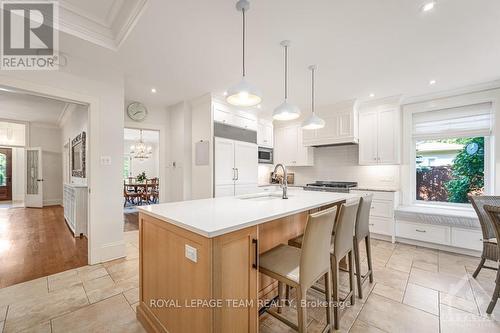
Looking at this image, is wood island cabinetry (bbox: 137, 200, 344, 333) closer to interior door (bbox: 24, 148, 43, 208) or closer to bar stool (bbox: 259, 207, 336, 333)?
bar stool (bbox: 259, 207, 336, 333)

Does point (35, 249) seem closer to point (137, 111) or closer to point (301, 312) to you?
point (137, 111)

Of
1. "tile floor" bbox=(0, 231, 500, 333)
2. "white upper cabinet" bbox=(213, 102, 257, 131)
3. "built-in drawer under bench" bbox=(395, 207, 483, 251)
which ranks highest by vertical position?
"white upper cabinet" bbox=(213, 102, 257, 131)

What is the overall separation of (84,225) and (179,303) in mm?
3713

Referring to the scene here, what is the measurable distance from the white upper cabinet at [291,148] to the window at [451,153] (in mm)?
2056

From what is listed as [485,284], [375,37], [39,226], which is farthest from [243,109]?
[39,226]

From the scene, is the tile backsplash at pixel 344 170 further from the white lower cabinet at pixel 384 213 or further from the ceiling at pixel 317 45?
the ceiling at pixel 317 45

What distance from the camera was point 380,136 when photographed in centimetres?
411

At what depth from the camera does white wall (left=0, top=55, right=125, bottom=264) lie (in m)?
2.65

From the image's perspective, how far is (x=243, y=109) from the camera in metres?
4.47

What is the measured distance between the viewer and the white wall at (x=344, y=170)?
168 inches

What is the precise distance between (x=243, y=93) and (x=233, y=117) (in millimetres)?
2469

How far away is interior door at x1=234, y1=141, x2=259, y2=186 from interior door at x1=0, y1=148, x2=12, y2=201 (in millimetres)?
9068

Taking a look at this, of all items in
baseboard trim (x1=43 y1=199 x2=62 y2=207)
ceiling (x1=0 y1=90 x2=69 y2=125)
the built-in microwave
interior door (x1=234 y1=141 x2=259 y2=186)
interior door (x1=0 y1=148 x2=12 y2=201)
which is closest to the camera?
interior door (x1=234 y1=141 x2=259 y2=186)

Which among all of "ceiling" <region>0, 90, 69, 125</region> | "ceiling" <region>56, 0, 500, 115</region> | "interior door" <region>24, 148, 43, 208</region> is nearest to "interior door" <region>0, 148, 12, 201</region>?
"interior door" <region>24, 148, 43, 208</region>
